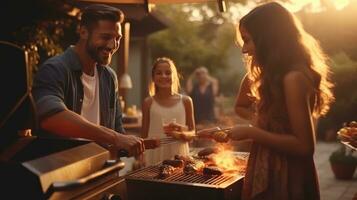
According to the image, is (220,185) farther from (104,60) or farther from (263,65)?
(104,60)

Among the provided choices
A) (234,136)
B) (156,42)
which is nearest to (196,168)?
(234,136)

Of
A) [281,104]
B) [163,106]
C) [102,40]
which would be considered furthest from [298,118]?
[163,106]

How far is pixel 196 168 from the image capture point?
3.17 m

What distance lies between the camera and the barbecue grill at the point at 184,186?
2.66 meters

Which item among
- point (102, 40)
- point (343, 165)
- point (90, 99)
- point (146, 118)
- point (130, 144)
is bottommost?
point (343, 165)

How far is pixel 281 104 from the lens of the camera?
2373mm

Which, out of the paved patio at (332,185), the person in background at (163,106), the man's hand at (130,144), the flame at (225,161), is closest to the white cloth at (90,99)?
the man's hand at (130,144)

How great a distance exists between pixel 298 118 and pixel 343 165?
246 inches

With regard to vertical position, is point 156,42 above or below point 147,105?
above

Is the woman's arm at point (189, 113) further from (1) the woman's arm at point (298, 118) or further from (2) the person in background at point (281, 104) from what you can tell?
(1) the woman's arm at point (298, 118)

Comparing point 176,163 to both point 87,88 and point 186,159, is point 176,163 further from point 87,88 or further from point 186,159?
point 87,88

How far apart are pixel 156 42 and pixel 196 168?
21.7 m

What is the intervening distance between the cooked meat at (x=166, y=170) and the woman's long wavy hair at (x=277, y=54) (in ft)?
2.88

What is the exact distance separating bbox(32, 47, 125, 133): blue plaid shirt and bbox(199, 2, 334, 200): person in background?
1.13 meters
